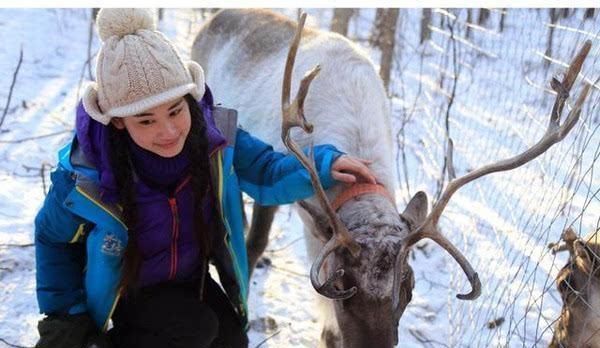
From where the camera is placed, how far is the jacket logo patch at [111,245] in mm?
2381

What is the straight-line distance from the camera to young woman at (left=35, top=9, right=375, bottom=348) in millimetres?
2195

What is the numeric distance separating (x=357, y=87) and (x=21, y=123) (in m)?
3.62

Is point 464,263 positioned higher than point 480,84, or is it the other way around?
point 464,263

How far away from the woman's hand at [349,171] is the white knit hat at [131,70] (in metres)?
0.68

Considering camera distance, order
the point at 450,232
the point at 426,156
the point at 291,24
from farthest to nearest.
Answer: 1. the point at 426,156
2. the point at 450,232
3. the point at 291,24

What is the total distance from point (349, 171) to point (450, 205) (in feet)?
9.21

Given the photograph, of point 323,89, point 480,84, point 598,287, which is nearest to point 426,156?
point 480,84

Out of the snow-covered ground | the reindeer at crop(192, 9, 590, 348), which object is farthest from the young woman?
the snow-covered ground

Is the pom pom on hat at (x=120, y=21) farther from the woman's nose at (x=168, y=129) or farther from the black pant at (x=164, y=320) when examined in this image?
the black pant at (x=164, y=320)

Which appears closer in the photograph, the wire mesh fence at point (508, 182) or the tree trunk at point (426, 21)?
the wire mesh fence at point (508, 182)

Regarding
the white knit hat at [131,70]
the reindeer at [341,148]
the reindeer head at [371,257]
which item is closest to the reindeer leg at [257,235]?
the reindeer at [341,148]

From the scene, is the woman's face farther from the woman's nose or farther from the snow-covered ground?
the snow-covered ground

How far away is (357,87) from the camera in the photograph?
3141 millimetres

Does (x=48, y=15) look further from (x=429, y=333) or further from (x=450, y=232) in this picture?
(x=429, y=333)
